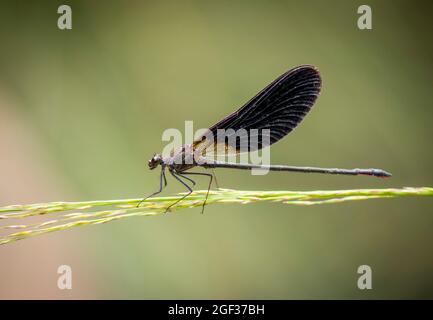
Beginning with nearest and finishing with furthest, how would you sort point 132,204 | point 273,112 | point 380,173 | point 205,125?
point 132,204
point 380,173
point 273,112
point 205,125

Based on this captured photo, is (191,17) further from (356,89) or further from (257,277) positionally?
(257,277)

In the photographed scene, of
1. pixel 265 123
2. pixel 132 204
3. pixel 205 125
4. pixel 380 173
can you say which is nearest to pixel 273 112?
pixel 265 123

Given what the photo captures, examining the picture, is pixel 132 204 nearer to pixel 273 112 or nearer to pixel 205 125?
pixel 273 112

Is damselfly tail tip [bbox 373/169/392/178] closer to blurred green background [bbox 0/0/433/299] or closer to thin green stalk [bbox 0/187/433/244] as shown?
thin green stalk [bbox 0/187/433/244]

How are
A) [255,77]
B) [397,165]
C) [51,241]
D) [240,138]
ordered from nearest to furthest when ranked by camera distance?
[240,138] < [51,241] < [397,165] < [255,77]

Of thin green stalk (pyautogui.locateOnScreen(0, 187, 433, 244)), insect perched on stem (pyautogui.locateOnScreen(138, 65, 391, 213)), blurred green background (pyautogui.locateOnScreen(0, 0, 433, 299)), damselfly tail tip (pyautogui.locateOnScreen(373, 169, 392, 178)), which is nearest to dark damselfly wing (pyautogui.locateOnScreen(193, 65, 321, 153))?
insect perched on stem (pyautogui.locateOnScreen(138, 65, 391, 213))

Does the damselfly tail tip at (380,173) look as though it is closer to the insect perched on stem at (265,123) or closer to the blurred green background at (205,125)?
the insect perched on stem at (265,123)

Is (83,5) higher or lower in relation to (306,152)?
higher

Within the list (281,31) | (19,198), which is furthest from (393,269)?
(19,198)
